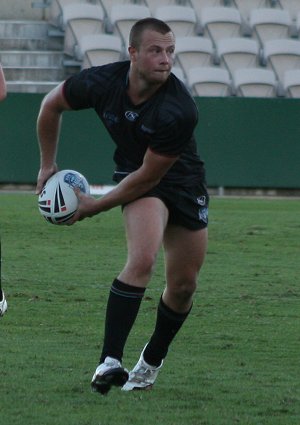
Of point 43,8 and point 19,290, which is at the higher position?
point 19,290

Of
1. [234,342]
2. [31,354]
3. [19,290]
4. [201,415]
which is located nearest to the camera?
[201,415]

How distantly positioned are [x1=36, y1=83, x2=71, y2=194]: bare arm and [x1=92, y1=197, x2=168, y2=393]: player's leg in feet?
2.31

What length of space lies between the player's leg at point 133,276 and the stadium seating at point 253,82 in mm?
20434

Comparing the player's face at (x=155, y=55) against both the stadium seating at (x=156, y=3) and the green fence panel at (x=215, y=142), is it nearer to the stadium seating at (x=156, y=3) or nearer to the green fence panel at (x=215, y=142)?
the green fence panel at (x=215, y=142)

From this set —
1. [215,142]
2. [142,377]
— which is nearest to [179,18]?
[215,142]

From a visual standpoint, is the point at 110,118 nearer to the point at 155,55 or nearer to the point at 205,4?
the point at 155,55

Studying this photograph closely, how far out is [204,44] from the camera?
26734 mm

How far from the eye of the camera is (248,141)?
24.5 meters

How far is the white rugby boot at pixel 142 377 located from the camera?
646 cm

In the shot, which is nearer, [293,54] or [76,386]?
[76,386]

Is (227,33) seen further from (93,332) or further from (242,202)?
(93,332)

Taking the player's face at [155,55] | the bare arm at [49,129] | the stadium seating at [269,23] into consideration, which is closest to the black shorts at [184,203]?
the player's face at [155,55]

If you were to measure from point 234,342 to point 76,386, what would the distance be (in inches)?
81.5

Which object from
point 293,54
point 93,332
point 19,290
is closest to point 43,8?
point 293,54
